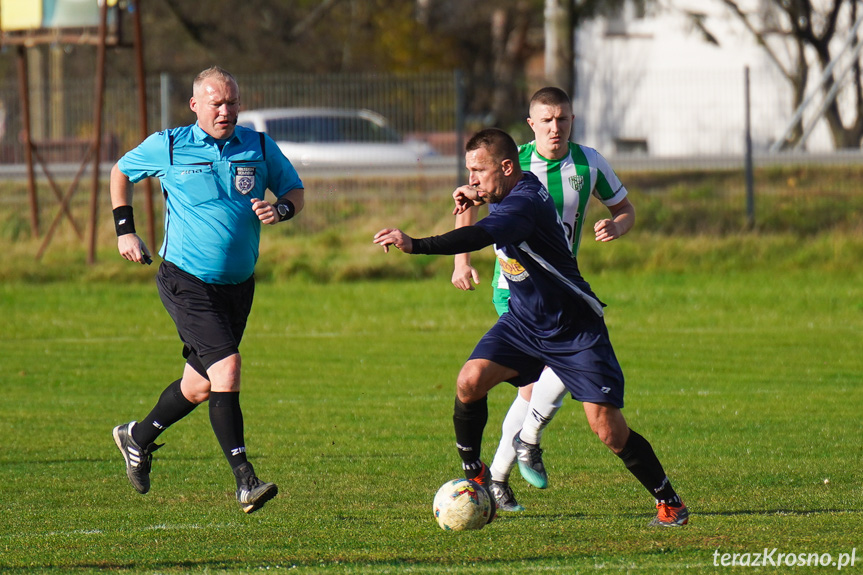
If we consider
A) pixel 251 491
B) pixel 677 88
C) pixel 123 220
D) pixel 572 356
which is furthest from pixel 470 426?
pixel 677 88

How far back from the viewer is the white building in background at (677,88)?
2114 cm

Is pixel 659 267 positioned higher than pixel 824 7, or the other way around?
pixel 824 7

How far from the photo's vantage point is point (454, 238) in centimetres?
552

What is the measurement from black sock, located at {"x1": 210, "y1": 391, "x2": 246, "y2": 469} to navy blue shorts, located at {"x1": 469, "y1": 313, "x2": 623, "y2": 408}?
125 cm

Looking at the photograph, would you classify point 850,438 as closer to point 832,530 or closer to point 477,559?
point 832,530

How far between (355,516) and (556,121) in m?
2.37

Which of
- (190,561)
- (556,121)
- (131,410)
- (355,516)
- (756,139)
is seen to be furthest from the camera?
(756,139)

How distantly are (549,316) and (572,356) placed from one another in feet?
0.72

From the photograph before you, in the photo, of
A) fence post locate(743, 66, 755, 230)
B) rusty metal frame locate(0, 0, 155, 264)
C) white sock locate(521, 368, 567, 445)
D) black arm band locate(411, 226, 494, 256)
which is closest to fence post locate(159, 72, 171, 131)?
rusty metal frame locate(0, 0, 155, 264)

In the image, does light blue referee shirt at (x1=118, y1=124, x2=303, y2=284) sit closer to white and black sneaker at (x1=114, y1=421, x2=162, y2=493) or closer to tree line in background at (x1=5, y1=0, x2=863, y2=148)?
white and black sneaker at (x1=114, y1=421, x2=162, y2=493)

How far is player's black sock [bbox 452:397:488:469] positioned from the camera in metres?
6.51

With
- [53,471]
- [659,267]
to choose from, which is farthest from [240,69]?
[53,471]

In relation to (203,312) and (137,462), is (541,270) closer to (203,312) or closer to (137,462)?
(203,312)

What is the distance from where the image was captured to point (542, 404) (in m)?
6.79
